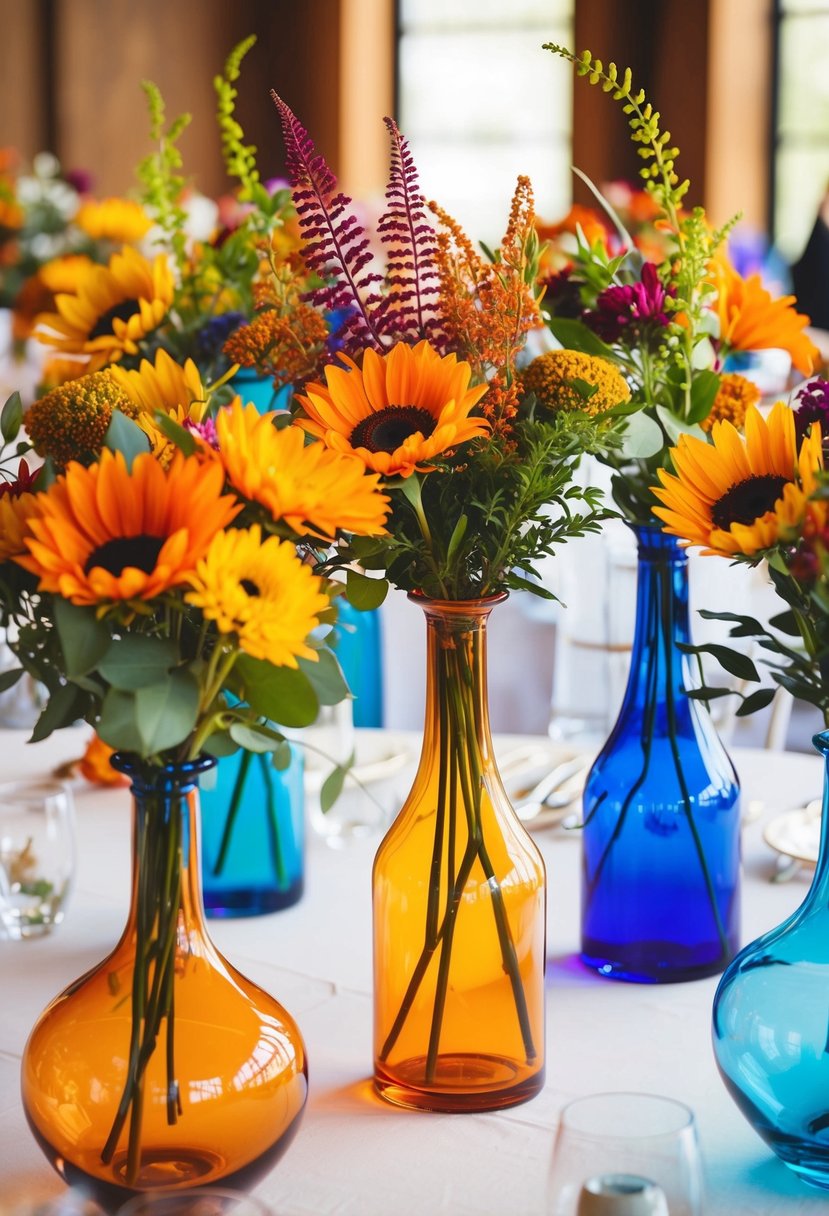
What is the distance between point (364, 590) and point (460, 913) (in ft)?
0.61

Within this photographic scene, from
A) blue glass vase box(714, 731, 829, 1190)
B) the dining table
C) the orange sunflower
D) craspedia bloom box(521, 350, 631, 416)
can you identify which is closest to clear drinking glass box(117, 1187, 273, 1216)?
the dining table

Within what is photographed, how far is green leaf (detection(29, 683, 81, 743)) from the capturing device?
69 centimetres

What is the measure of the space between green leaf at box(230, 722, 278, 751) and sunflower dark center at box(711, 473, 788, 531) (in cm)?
26

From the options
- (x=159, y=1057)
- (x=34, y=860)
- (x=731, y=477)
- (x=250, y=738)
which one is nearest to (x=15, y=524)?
(x=250, y=738)

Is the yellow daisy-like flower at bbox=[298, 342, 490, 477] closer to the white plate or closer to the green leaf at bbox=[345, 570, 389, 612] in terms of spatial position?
the green leaf at bbox=[345, 570, 389, 612]

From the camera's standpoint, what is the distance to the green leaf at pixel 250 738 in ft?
2.31

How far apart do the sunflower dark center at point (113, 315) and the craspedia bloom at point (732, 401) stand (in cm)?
47

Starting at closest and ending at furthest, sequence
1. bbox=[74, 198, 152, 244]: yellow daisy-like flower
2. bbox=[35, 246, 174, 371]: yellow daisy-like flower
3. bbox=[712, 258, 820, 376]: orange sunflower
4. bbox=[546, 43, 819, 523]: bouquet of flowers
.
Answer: bbox=[546, 43, 819, 523]: bouquet of flowers → bbox=[712, 258, 820, 376]: orange sunflower → bbox=[35, 246, 174, 371]: yellow daisy-like flower → bbox=[74, 198, 152, 244]: yellow daisy-like flower

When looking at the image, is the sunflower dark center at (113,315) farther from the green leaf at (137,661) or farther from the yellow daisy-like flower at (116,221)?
the yellow daisy-like flower at (116,221)

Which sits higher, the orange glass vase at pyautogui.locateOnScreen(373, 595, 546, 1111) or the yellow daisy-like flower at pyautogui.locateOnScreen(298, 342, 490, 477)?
the yellow daisy-like flower at pyautogui.locateOnScreen(298, 342, 490, 477)

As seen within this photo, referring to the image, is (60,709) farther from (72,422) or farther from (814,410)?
(814,410)

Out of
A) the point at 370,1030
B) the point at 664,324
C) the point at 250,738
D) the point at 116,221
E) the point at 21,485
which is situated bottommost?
the point at 370,1030

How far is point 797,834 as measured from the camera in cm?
125

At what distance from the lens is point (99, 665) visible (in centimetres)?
64
